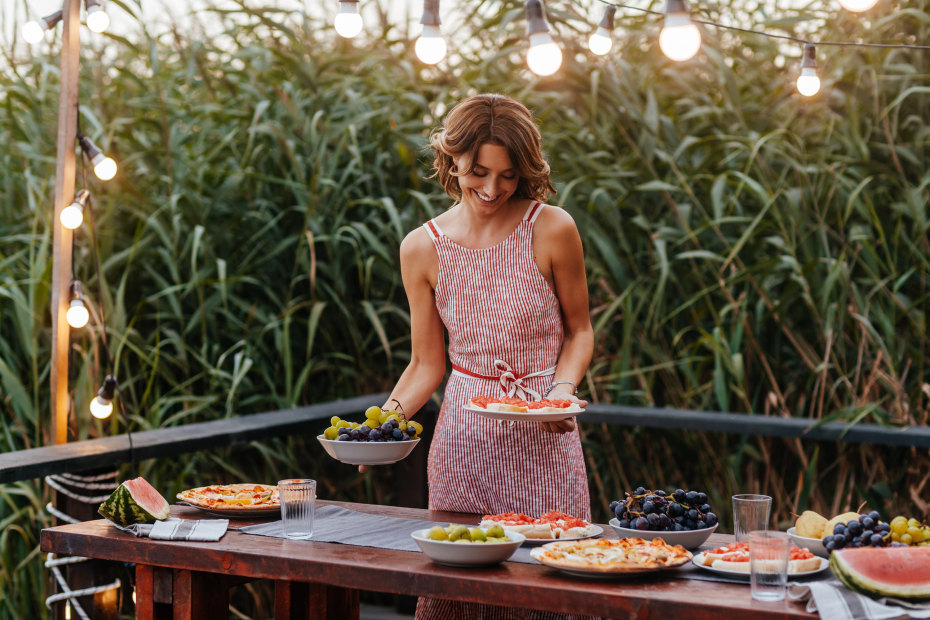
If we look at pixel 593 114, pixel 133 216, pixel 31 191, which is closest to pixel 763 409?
pixel 593 114

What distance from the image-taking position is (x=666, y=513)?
83.4 inches

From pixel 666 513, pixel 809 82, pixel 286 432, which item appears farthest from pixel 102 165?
pixel 809 82

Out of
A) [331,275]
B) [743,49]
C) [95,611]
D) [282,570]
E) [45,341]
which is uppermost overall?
[743,49]

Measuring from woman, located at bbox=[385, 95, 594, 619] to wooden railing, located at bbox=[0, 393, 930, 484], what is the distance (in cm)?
82

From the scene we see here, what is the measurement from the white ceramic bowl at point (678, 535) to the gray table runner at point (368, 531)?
4 cm

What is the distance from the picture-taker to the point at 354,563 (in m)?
2.00

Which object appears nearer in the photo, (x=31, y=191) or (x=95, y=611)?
(x=95, y=611)

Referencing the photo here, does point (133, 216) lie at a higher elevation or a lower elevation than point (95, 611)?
higher

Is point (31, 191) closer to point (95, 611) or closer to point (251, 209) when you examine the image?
point (251, 209)

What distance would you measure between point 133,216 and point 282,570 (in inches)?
98.3

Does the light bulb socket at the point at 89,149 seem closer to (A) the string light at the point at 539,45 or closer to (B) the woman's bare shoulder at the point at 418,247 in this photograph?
(B) the woman's bare shoulder at the point at 418,247

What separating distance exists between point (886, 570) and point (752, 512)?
0.29 metres

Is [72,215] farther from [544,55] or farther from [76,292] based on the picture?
→ [544,55]

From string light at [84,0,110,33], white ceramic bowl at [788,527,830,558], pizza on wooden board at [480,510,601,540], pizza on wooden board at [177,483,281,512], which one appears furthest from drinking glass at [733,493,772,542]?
string light at [84,0,110,33]
